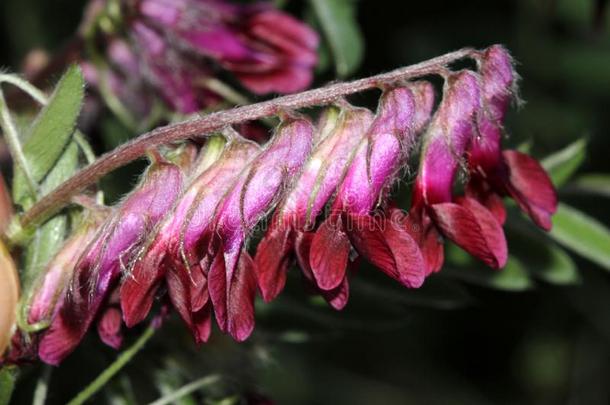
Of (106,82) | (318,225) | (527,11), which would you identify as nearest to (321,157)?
(318,225)

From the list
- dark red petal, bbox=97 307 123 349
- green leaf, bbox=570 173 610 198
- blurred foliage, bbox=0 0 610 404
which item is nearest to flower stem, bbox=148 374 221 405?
blurred foliage, bbox=0 0 610 404

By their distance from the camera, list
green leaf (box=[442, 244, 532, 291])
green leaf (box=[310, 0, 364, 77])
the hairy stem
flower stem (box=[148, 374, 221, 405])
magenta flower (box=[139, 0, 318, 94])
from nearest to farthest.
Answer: the hairy stem
flower stem (box=[148, 374, 221, 405])
green leaf (box=[442, 244, 532, 291])
magenta flower (box=[139, 0, 318, 94])
green leaf (box=[310, 0, 364, 77])

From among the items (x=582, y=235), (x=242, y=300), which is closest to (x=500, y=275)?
(x=582, y=235)

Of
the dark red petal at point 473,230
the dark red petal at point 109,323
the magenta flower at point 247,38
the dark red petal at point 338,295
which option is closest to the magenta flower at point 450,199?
the dark red petal at point 473,230

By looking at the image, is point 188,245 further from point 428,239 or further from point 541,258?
point 541,258

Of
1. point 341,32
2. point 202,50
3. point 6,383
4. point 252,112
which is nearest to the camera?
point 252,112

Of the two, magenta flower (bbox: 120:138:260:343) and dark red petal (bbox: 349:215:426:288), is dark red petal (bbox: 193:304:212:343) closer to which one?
magenta flower (bbox: 120:138:260:343)

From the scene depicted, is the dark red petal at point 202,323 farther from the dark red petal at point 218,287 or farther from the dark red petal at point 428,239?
the dark red petal at point 428,239

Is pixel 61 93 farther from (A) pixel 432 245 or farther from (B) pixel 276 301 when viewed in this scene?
(B) pixel 276 301
